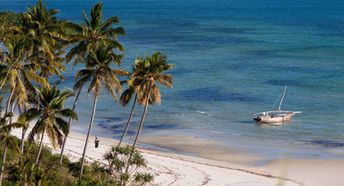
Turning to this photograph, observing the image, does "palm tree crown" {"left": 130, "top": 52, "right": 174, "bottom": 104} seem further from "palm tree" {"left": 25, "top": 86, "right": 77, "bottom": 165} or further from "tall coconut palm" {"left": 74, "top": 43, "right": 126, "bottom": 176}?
"palm tree" {"left": 25, "top": 86, "right": 77, "bottom": 165}

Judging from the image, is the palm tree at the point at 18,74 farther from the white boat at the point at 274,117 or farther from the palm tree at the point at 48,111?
the white boat at the point at 274,117

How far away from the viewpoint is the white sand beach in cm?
5244

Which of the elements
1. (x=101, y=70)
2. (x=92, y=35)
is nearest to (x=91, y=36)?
(x=92, y=35)

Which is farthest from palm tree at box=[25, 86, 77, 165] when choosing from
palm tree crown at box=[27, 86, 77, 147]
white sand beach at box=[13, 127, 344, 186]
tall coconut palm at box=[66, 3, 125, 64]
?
white sand beach at box=[13, 127, 344, 186]

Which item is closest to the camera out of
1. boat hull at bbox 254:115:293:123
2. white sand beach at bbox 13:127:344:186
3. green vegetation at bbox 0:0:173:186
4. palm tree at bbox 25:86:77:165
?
palm tree at bbox 25:86:77:165

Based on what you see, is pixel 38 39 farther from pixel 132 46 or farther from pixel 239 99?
pixel 132 46

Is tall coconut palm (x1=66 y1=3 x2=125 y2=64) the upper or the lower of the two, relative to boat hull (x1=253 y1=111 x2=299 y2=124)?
upper

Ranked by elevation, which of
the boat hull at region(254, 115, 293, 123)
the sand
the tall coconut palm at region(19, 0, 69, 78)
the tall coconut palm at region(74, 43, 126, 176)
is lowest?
the sand

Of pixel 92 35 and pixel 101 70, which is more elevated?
pixel 92 35

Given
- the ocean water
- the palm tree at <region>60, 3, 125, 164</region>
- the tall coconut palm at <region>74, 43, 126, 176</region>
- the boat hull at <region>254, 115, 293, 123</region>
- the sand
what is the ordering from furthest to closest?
the boat hull at <region>254, 115, 293, 123</region>, the ocean water, the sand, the palm tree at <region>60, 3, 125, 164</region>, the tall coconut palm at <region>74, 43, 126, 176</region>

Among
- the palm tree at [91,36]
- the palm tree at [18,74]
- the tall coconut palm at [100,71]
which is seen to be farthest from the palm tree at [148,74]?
the palm tree at [18,74]

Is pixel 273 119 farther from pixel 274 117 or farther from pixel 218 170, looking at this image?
pixel 218 170

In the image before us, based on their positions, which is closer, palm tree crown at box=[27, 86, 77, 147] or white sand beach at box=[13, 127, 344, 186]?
palm tree crown at box=[27, 86, 77, 147]

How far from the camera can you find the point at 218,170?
185ft
